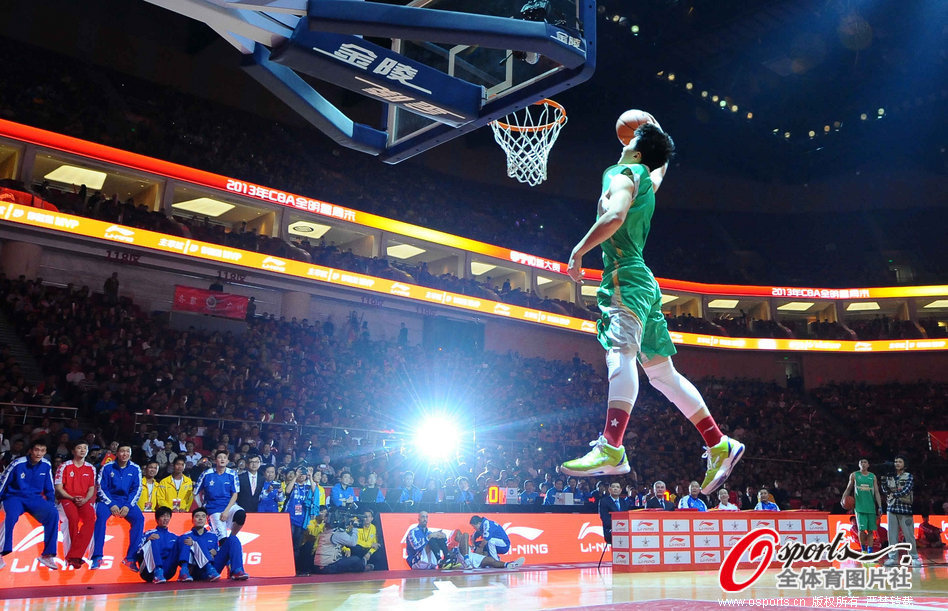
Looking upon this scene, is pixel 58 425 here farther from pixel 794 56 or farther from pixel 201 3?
pixel 794 56

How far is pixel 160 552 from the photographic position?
9.61 meters

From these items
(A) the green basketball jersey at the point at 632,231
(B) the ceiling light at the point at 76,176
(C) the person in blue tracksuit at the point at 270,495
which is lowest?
(C) the person in blue tracksuit at the point at 270,495

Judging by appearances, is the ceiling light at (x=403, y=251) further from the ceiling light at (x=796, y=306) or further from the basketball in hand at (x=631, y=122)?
the basketball in hand at (x=631, y=122)

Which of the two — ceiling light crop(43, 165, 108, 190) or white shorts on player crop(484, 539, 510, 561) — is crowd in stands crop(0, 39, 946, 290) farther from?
white shorts on player crop(484, 539, 510, 561)

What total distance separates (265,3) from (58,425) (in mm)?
12354

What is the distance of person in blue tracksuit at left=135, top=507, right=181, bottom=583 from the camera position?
31.2ft

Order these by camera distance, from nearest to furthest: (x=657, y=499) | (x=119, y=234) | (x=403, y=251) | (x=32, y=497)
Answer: (x=32, y=497)
(x=657, y=499)
(x=119, y=234)
(x=403, y=251)

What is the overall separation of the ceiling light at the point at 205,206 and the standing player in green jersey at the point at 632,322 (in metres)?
25.6

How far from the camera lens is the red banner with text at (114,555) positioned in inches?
357

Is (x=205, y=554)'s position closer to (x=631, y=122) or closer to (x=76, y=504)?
(x=76, y=504)

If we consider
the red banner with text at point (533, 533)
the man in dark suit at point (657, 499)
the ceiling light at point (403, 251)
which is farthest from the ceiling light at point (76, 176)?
the man in dark suit at point (657, 499)

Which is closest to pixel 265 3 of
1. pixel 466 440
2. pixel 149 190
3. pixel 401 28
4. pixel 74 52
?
pixel 401 28

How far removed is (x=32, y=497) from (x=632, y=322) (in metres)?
8.65

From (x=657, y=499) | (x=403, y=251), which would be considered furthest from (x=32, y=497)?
(x=403, y=251)
